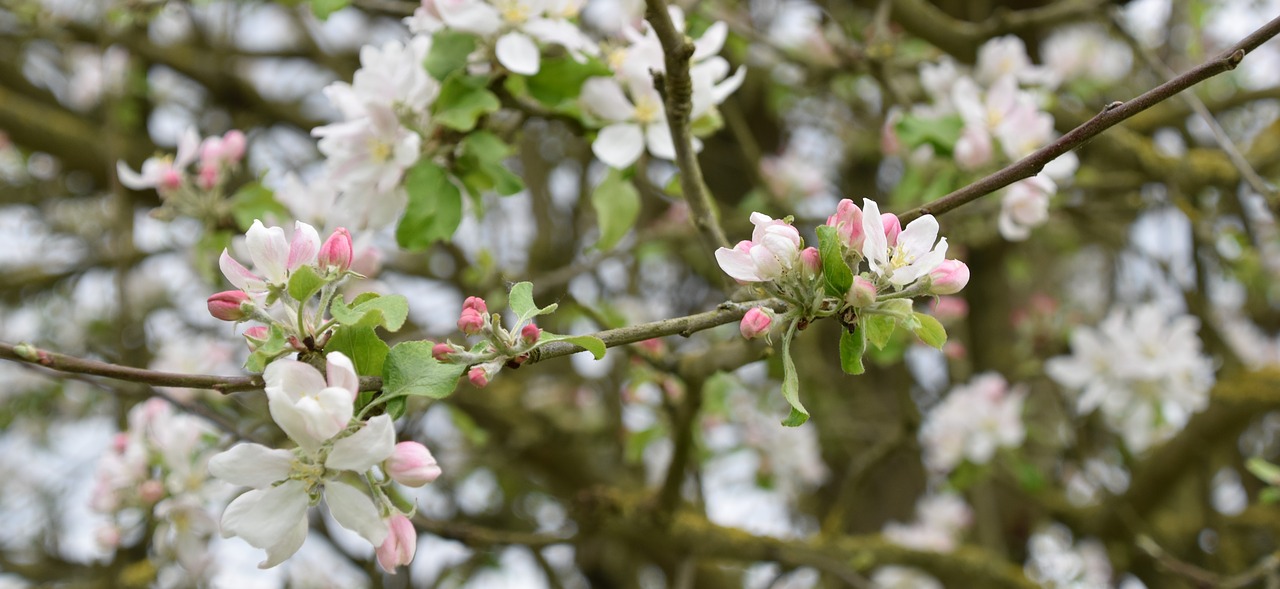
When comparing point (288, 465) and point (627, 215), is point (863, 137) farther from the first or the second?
point (288, 465)

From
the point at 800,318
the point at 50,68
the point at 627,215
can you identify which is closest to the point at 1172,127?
the point at 627,215

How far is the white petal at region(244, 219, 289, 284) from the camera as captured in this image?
1090 millimetres

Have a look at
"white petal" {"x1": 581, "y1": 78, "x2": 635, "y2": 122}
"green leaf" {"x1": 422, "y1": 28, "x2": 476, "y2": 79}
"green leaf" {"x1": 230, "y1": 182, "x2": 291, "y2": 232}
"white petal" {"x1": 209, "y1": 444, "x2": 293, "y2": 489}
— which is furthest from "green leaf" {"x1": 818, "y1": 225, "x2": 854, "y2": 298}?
"green leaf" {"x1": 230, "y1": 182, "x2": 291, "y2": 232}

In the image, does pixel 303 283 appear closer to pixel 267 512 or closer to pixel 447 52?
pixel 267 512

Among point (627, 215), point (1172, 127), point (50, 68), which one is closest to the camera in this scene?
point (627, 215)

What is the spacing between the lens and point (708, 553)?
8.66ft

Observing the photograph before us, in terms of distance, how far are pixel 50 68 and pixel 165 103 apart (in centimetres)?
80

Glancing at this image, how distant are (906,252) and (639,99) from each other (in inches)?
26.9

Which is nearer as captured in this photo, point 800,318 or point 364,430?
point 364,430

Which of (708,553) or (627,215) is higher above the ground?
(627,215)

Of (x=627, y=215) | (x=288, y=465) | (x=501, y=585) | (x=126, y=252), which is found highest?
(x=288, y=465)

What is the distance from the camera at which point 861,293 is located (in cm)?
104

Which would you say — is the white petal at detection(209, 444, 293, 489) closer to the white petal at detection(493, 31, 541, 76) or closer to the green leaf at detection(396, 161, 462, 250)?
the green leaf at detection(396, 161, 462, 250)

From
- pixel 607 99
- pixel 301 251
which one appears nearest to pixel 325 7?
pixel 607 99
